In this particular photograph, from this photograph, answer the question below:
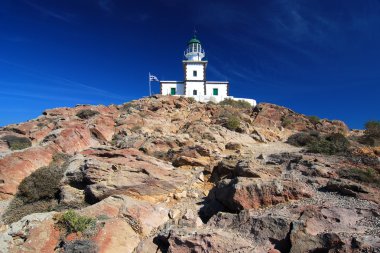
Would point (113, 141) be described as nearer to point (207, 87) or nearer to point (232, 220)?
point (232, 220)

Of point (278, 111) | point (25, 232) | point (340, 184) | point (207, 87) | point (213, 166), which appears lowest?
point (25, 232)

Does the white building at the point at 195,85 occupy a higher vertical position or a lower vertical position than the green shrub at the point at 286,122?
higher

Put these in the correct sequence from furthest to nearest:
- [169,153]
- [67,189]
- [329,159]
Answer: [169,153] → [329,159] → [67,189]

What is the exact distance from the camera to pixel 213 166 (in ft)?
49.4

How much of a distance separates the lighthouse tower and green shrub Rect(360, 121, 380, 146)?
27.5 m

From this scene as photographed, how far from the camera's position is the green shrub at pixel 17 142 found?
19.5m

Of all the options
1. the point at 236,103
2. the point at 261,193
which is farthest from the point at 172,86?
the point at 261,193

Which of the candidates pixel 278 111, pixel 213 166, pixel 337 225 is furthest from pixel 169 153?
pixel 278 111

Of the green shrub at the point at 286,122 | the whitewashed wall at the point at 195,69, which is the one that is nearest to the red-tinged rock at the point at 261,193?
the green shrub at the point at 286,122

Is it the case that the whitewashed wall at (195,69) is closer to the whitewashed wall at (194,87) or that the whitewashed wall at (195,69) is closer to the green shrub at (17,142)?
the whitewashed wall at (194,87)

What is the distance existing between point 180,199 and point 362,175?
23.2 feet

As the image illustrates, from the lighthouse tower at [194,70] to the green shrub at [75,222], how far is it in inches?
1577

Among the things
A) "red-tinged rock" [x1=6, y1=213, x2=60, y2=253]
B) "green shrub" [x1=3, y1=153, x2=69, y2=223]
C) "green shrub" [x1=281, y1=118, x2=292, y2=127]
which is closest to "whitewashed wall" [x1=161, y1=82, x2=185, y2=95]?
"green shrub" [x1=281, y1=118, x2=292, y2=127]

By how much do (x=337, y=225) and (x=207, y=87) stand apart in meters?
42.7
